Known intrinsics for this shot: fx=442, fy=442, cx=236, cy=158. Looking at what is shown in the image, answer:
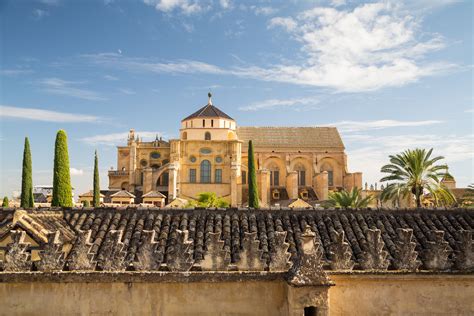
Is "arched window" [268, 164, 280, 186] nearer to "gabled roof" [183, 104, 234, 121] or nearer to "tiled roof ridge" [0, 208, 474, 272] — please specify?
"gabled roof" [183, 104, 234, 121]

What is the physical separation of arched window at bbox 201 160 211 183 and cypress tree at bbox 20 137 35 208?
94.7 ft

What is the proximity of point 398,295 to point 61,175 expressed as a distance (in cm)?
3270

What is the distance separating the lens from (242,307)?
752cm

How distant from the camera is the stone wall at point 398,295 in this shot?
25.5 ft

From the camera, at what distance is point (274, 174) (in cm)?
7062

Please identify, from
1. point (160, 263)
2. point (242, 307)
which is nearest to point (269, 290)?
point (242, 307)

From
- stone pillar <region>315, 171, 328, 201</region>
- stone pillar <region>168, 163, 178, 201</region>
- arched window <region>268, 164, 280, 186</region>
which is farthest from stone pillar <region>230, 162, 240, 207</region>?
stone pillar <region>315, 171, 328, 201</region>

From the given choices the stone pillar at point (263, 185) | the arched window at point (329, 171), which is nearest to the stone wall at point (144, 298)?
the stone pillar at point (263, 185)

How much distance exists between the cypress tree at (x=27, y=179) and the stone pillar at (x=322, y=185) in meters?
39.2

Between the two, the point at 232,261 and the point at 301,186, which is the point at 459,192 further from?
the point at 232,261

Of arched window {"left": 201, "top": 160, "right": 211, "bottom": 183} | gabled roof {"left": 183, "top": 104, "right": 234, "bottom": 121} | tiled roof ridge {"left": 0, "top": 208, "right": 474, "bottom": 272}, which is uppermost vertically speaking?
gabled roof {"left": 183, "top": 104, "right": 234, "bottom": 121}

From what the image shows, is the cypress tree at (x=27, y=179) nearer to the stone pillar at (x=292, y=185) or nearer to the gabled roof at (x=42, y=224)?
the gabled roof at (x=42, y=224)

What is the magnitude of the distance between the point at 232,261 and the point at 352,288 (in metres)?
2.25

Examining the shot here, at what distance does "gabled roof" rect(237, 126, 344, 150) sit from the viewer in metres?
71.9
